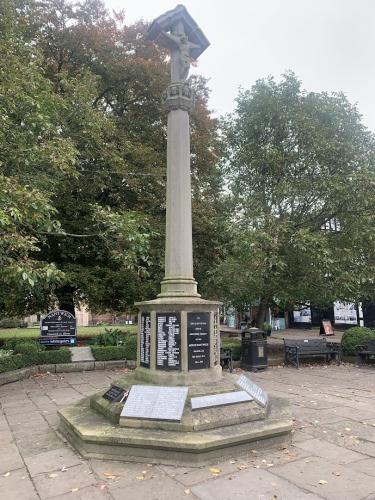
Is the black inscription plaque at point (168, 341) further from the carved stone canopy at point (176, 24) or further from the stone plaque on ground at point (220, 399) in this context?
the carved stone canopy at point (176, 24)

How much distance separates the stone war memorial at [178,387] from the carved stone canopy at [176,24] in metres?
0.02

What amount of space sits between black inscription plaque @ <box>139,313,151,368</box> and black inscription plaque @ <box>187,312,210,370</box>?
30.1 inches

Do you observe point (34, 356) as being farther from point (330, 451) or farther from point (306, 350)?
point (330, 451)

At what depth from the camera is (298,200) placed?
15.8 meters

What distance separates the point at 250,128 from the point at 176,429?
1346 centimetres

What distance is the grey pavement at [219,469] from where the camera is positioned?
4352 millimetres

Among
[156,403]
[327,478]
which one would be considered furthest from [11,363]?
[327,478]

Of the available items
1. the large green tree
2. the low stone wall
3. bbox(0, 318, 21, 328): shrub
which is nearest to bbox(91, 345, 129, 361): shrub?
the low stone wall

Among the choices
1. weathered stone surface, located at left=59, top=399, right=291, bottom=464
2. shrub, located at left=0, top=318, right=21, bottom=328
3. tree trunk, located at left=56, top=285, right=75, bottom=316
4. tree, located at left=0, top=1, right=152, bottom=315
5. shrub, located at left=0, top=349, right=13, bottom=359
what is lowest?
weathered stone surface, located at left=59, top=399, right=291, bottom=464

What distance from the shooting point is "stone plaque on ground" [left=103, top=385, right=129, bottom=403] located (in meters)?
6.34

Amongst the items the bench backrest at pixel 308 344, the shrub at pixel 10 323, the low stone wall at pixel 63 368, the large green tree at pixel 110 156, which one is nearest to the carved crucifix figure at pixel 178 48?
the large green tree at pixel 110 156

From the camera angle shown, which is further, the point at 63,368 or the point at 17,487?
the point at 63,368

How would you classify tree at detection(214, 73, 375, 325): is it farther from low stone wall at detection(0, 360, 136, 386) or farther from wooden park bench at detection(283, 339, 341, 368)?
low stone wall at detection(0, 360, 136, 386)

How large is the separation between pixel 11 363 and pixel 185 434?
29.3 ft
